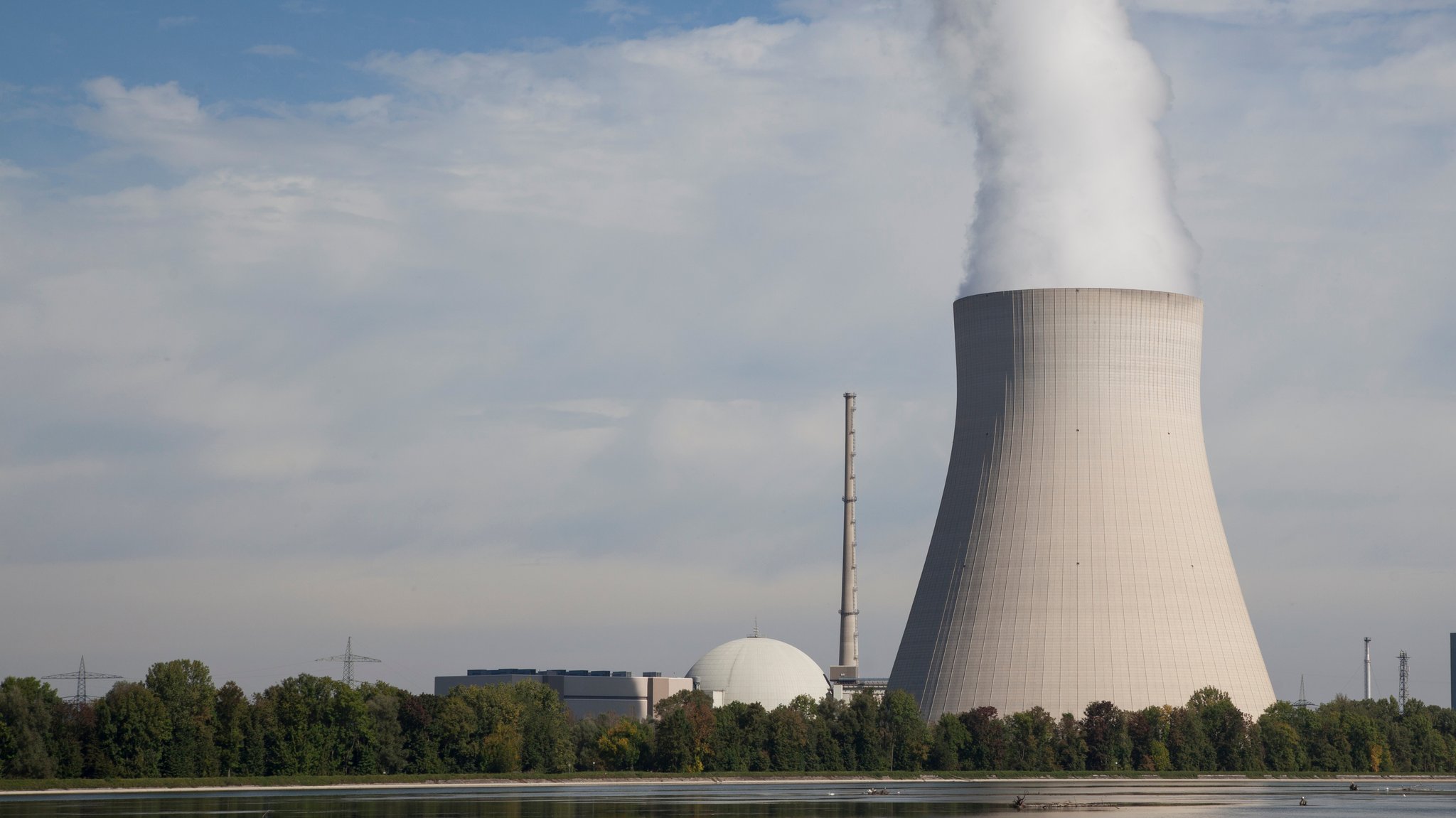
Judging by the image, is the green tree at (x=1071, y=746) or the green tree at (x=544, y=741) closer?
the green tree at (x=544, y=741)

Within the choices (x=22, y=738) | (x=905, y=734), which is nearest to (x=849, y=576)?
(x=905, y=734)

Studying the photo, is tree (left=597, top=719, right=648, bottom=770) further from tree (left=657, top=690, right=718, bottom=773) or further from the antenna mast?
the antenna mast

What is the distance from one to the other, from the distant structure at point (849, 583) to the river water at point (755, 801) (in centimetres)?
3582

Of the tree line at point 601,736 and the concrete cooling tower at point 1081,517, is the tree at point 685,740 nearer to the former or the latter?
the tree line at point 601,736

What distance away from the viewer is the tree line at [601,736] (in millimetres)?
57469

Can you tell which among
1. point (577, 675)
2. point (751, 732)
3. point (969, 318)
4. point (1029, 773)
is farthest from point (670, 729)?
point (577, 675)

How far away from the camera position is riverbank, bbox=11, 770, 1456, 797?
55.4 meters

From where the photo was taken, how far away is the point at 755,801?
51031 millimetres

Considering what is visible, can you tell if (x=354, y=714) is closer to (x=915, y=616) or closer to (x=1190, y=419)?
(x=915, y=616)

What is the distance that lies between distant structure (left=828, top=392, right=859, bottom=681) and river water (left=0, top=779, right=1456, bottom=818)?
35.8m

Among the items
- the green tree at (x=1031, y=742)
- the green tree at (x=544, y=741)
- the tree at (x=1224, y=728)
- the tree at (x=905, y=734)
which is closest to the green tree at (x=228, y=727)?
the green tree at (x=544, y=741)

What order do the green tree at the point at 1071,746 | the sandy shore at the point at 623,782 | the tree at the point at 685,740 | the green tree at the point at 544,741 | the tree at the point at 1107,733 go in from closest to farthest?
the sandy shore at the point at 623,782
the green tree at the point at 544,741
the tree at the point at 685,740
the tree at the point at 1107,733
the green tree at the point at 1071,746

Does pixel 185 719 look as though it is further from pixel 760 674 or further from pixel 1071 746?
pixel 760 674

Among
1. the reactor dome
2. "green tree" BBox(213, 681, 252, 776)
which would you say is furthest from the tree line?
the reactor dome
